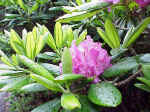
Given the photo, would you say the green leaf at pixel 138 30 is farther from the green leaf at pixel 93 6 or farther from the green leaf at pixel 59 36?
the green leaf at pixel 59 36

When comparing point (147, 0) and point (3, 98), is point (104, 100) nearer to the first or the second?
point (147, 0)

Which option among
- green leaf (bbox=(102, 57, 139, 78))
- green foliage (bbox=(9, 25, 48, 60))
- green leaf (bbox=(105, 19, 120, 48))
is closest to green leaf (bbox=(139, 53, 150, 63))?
green leaf (bbox=(102, 57, 139, 78))

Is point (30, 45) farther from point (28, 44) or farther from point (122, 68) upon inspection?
point (122, 68)

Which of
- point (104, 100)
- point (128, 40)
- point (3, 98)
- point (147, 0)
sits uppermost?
point (147, 0)

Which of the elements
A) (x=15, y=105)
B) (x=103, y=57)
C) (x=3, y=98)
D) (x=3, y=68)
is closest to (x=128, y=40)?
(x=103, y=57)

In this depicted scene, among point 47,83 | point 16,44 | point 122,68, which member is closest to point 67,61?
point 47,83

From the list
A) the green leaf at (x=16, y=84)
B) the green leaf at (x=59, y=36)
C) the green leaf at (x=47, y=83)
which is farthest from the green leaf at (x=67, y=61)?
the green leaf at (x=59, y=36)

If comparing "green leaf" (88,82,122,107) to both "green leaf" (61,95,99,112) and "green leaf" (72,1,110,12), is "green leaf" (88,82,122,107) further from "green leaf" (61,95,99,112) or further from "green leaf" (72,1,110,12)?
"green leaf" (72,1,110,12)
